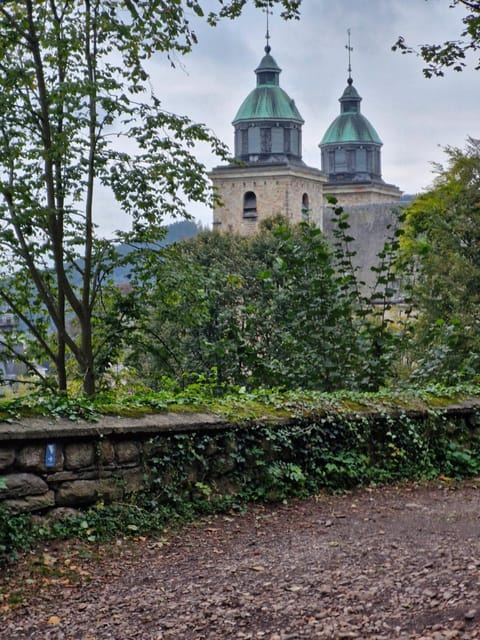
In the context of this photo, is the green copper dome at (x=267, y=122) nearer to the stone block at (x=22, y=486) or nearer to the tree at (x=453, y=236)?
the tree at (x=453, y=236)

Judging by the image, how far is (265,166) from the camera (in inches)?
3462

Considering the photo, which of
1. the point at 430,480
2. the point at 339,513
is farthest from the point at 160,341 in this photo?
the point at 339,513

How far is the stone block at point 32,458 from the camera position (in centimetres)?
624

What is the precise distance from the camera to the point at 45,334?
12875mm

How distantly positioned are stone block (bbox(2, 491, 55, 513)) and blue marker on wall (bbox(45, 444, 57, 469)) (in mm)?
169

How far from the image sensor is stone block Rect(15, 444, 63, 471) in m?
6.24

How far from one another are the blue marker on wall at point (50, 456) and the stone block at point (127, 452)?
475 millimetres

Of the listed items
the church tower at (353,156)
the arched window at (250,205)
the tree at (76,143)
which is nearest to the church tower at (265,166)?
the arched window at (250,205)

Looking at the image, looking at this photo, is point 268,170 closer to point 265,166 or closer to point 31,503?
point 265,166

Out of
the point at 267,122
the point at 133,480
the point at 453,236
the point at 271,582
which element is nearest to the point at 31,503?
the point at 133,480

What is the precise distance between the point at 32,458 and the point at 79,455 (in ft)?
1.14

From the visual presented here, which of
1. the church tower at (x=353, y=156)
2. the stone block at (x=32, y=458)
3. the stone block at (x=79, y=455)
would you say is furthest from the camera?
the church tower at (x=353, y=156)

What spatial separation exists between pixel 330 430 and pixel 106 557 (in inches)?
103

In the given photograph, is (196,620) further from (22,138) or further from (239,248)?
(239,248)
